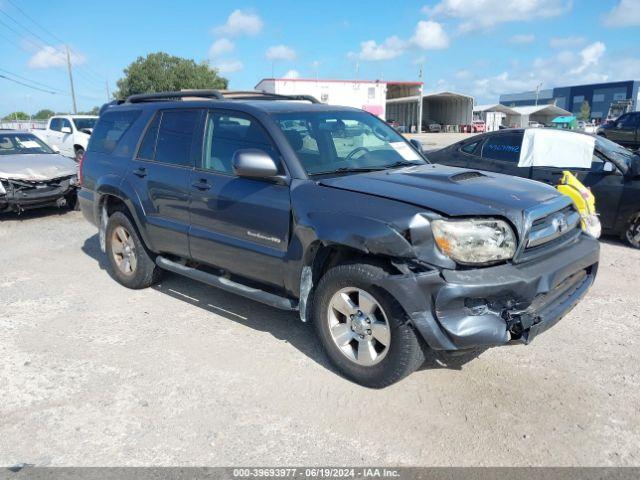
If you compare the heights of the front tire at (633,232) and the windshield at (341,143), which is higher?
the windshield at (341,143)

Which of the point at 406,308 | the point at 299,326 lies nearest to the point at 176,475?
the point at 406,308

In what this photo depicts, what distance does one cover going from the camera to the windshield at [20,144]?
393 inches

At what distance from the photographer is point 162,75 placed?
5369cm

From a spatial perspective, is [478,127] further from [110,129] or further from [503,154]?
[110,129]

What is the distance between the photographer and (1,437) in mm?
2979

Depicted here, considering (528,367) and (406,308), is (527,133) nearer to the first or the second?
(528,367)

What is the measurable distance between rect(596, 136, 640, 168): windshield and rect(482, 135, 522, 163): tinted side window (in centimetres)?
104

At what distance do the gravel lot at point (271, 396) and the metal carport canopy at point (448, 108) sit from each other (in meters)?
61.9

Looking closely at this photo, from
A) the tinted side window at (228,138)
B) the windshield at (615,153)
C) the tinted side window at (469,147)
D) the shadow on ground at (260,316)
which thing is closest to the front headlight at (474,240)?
the shadow on ground at (260,316)

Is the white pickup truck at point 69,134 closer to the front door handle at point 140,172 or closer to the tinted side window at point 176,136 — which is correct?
the front door handle at point 140,172

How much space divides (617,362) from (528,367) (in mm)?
680

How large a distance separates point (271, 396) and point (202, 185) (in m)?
1.83

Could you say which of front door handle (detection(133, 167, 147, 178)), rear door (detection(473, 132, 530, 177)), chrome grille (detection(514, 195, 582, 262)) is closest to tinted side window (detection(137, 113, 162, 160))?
front door handle (detection(133, 167, 147, 178))

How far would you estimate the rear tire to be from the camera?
5168mm
